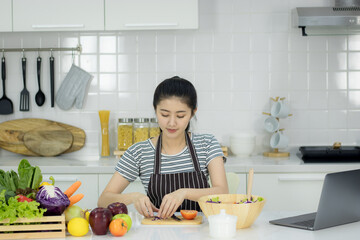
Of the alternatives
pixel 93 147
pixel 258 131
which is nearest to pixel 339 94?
pixel 258 131

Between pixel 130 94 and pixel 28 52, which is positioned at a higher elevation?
pixel 28 52

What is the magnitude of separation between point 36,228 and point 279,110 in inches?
94.9

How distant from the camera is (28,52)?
411 centimetres

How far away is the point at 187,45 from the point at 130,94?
564 mm

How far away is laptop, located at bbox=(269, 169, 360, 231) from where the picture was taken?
1.92 meters

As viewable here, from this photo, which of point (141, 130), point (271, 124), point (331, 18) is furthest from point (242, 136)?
point (331, 18)

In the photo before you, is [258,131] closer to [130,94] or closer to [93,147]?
[130,94]

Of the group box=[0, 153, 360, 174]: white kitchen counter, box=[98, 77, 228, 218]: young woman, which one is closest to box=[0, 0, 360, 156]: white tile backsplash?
box=[0, 153, 360, 174]: white kitchen counter

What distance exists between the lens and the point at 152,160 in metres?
2.57

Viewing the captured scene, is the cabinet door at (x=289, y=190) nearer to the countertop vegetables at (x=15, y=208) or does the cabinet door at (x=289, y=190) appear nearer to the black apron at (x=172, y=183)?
the black apron at (x=172, y=183)

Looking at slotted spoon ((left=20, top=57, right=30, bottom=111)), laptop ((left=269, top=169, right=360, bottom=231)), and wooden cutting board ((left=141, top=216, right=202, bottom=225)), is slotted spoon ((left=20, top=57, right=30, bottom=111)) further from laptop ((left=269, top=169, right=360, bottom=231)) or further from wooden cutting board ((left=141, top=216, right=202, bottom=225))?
laptop ((left=269, top=169, right=360, bottom=231))

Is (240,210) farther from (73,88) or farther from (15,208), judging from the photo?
(73,88)

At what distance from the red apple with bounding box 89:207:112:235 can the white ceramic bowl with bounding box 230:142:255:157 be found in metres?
2.10

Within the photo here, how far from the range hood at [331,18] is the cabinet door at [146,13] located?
0.81 metres
